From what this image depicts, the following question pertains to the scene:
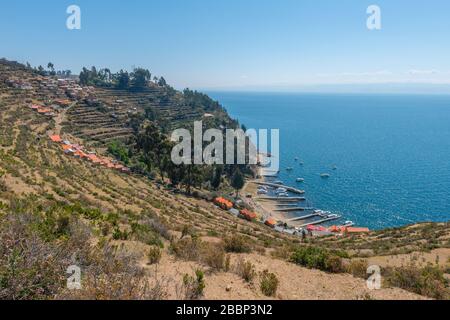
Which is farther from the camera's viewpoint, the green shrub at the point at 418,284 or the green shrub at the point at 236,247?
the green shrub at the point at 236,247

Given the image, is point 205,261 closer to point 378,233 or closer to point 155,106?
point 378,233

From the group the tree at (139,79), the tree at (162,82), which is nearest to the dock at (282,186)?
the tree at (139,79)

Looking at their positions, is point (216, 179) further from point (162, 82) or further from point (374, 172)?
point (162, 82)

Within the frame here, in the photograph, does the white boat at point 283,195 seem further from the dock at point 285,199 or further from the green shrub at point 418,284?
the green shrub at point 418,284

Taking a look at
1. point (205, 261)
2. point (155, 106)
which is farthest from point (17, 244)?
point (155, 106)

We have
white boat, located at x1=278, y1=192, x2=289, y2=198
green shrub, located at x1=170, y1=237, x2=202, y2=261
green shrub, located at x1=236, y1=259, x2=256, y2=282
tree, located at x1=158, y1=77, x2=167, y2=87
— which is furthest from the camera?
tree, located at x1=158, y1=77, x2=167, y2=87

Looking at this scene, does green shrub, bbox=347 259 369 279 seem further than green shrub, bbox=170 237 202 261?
No

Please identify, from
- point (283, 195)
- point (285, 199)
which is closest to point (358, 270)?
point (285, 199)

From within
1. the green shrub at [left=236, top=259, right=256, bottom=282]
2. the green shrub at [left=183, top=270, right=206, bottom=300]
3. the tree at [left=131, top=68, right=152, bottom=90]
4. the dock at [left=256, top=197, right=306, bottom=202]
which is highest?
the tree at [left=131, top=68, right=152, bottom=90]

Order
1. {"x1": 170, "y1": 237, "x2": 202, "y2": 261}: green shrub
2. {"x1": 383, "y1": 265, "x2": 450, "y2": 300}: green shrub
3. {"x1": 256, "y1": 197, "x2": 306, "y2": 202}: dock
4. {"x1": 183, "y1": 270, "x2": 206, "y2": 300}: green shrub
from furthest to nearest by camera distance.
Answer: {"x1": 256, "y1": 197, "x2": 306, "y2": 202}: dock → {"x1": 170, "y1": 237, "x2": 202, "y2": 261}: green shrub → {"x1": 383, "y1": 265, "x2": 450, "y2": 300}: green shrub → {"x1": 183, "y1": 270, "x2": 206, "y2": 300}: green shrub

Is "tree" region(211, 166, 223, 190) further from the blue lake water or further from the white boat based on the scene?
the blue lake water

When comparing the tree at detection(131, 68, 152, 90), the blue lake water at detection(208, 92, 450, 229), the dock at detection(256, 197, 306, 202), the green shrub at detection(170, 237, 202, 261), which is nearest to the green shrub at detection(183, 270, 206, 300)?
the green shrub at detection(170, 237, 202, 261)
